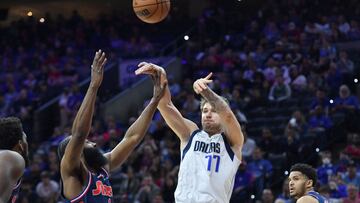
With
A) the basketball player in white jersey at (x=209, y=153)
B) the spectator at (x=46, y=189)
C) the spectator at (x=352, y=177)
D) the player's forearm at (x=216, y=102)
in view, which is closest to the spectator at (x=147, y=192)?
the spectator at (x=46, y=189)

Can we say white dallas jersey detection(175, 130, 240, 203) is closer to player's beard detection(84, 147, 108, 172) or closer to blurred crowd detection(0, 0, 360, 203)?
player's beard detection(84, 147, 108, 172)

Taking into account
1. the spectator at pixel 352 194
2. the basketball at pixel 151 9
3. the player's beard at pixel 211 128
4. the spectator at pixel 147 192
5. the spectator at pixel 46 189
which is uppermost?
the basketball at pixel 151 9

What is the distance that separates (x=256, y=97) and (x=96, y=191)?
11.2m

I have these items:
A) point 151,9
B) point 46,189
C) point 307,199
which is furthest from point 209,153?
point 46,189

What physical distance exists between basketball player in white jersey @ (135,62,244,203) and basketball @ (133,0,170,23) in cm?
204

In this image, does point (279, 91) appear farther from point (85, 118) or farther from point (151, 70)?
point (85, 118)

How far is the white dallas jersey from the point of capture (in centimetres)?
713

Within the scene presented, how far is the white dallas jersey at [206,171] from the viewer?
23.4ft

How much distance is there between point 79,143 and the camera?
5.79m

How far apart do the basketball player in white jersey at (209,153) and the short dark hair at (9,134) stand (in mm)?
1607

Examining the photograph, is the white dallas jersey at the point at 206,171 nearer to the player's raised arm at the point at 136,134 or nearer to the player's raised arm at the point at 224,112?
the player's raised arm at the point at 224,112

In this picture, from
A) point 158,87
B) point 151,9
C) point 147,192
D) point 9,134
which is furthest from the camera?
point 147,192

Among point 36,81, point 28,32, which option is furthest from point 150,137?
point 28,32

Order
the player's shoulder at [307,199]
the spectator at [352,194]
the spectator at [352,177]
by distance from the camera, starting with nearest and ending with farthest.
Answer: the player's shoulder at [307,199], the spectator at [352,194], the spectator at [352,177]
